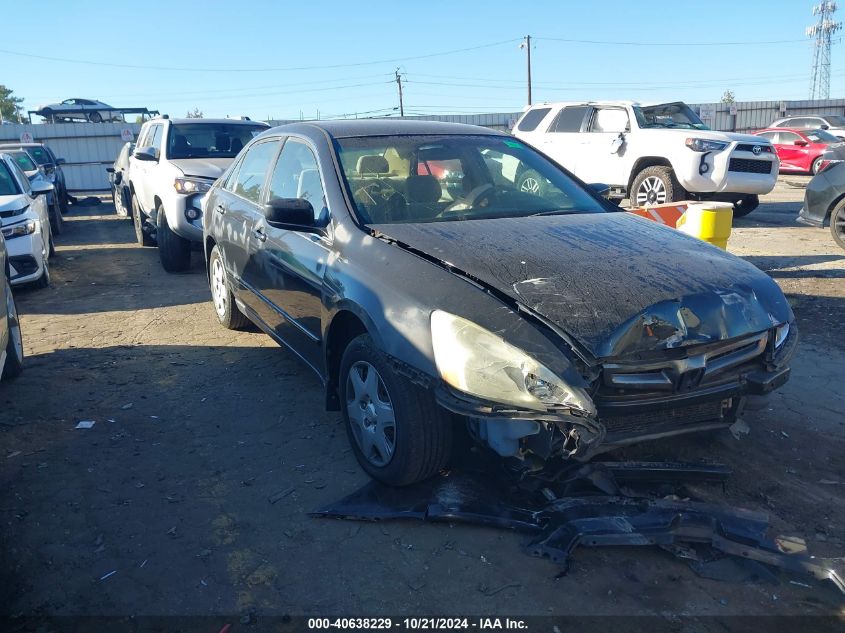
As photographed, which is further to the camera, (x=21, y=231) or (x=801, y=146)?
(x=801, y=146)

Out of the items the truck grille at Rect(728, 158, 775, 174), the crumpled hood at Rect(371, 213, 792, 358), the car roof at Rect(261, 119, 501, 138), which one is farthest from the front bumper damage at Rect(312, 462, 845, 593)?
the truck grille at Rect(728, 158, 775, 174)

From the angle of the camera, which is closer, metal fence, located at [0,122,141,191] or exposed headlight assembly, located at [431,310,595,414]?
exposed headlight assembly, located at [431,310,595,414]

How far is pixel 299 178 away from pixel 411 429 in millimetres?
1993

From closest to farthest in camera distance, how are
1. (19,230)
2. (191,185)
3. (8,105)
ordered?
(19,230) → (191,185) → (8,105)

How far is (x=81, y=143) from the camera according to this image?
1060 inches

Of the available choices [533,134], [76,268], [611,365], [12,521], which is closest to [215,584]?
[12,521]

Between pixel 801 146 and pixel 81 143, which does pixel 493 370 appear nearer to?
pixel 801 146

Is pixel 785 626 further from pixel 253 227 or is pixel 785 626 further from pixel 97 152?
pixel 97 152

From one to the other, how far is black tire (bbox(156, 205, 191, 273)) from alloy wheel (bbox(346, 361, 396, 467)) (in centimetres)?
615

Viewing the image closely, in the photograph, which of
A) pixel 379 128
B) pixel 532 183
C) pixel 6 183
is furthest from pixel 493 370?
pixel 6 183

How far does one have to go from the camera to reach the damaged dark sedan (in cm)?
269

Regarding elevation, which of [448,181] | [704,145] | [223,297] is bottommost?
[223,297]

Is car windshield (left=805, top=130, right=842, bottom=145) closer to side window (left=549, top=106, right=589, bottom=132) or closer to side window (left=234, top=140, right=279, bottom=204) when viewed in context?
side window (left=549, top=106, right=589, bottom=132)

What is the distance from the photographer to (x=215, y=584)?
2723mm
